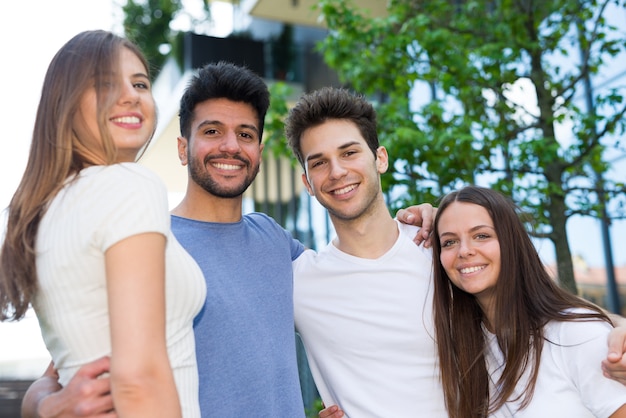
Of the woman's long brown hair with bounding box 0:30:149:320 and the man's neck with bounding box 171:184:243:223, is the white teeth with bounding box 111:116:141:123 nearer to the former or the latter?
the woman's long brown hair with bounding box 0:30:149:320

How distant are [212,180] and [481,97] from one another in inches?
145

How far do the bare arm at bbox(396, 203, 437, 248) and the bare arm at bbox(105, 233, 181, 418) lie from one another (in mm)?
1879

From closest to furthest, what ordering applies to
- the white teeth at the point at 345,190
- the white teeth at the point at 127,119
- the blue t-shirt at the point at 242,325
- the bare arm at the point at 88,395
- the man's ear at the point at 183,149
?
the bare arm at the point at 88,395, the white teeth at the point at 127,119, the blue t-shirt at the point at 242,325, the man's ear at the point at 183,149, the white teeth at the point at 345,190

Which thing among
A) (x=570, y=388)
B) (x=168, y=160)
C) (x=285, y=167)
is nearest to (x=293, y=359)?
(x=570, y=388)

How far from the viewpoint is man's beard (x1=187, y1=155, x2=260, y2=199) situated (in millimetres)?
2908

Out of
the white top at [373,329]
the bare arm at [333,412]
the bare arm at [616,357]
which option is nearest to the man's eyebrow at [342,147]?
the white top at [373,329]

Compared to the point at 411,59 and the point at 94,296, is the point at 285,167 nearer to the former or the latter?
the point at 411,59

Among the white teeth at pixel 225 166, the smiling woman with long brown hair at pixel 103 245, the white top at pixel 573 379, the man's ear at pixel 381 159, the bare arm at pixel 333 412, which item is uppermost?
the man's ear at pixel 381 159

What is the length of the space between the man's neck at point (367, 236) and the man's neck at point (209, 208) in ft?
1.99

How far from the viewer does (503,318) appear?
2.79m

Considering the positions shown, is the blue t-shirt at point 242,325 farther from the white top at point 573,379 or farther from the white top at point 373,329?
the white top at point 573,379

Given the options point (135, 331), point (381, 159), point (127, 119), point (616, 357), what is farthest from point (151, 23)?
point (135, 331)

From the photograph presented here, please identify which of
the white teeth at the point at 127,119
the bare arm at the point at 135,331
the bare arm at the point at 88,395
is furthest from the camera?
the white teeth at the point at 127,119

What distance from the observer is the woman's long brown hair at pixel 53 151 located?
1662 mm
